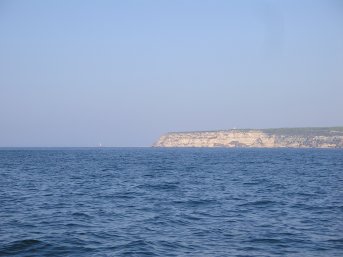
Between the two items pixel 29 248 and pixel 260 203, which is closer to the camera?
pixel 29 248

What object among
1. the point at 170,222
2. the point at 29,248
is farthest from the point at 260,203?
the point at 29,248

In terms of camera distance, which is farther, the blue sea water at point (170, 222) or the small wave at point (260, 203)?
the small wave at point (260, 203)

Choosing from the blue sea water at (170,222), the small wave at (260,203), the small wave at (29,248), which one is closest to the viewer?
the small wave at (29,248)

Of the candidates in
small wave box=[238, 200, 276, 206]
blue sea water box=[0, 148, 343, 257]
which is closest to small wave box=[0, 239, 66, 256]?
blue sea water box=[0, 148, 343, 257]

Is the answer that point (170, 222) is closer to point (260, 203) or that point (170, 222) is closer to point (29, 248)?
point (29, 248)

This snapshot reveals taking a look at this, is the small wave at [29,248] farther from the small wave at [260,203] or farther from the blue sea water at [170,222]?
the small wave at [260,203]

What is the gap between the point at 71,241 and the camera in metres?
15.9

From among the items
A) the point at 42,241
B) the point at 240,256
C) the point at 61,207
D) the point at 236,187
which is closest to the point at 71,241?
the point at 42,241

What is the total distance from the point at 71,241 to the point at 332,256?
30.3 feet

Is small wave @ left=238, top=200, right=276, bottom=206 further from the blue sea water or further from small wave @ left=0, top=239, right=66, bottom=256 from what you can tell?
small wave @ left=0, top=239, right=66, bottom=256

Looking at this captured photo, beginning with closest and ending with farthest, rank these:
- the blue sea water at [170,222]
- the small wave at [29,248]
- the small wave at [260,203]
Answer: the small wave at [29,248] < the blue sea water at [170,222] < the small wave at [260,203]

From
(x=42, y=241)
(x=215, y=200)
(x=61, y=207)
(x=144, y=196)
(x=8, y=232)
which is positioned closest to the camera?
(x=42, y=241)

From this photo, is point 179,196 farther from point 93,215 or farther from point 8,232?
point 8,232

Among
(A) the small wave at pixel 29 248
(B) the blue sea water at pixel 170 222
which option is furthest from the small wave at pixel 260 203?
(A) the small wave at pixel 29 248
